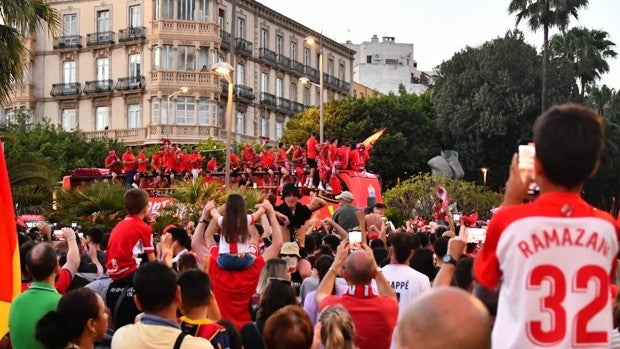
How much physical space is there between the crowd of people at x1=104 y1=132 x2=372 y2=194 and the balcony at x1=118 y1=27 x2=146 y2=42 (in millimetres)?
28598

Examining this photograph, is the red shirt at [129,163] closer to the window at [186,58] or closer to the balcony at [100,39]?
the window at [186,58]

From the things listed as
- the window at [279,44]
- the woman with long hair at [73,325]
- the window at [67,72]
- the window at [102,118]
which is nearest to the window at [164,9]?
the window at [102,118]

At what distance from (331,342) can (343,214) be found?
893 cm

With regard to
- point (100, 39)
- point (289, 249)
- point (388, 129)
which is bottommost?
point (289, 249)

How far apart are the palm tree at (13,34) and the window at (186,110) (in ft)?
148

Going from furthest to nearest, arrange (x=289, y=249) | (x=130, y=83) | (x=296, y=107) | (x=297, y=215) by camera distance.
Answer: (x=296, y=107) → (x=130, y=83) → (x=297, y=215) → (x=289, y=249)

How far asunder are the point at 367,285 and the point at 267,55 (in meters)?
67.4

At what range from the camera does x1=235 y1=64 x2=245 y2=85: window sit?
7038cm

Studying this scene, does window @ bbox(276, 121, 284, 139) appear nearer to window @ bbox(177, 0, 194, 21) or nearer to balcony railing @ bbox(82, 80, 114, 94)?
balcony railing @ bbox(82, 80, 114, 94)

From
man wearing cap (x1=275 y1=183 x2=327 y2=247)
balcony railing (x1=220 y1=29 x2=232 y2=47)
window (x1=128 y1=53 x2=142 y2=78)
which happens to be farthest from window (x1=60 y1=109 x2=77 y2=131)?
man wearing cap (x1=275 y1=183 x2=327 y2=247)

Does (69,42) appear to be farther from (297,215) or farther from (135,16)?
(297,215)

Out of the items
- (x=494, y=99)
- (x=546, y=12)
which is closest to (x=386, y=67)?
(x=494, y=99)

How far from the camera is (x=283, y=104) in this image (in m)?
76.5

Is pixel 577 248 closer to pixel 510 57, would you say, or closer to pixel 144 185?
pixel 144 185
